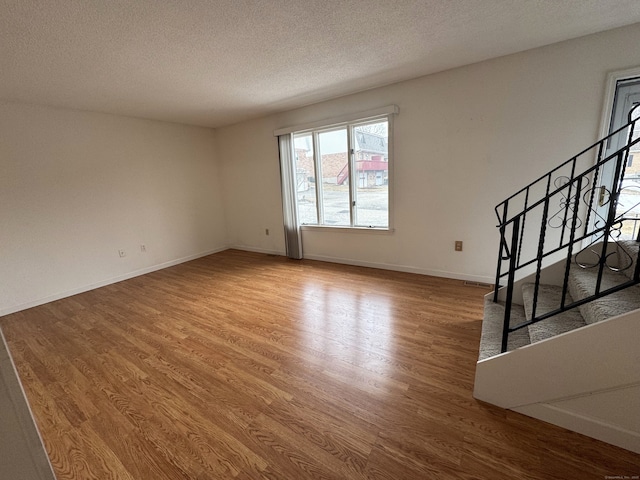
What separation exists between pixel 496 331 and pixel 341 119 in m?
3.21

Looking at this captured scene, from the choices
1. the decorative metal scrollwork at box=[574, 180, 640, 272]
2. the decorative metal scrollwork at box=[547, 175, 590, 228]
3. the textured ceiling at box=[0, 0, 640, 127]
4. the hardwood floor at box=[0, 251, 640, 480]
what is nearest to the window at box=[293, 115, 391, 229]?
the textured ceiling at box=[0, 0, 640, 127]

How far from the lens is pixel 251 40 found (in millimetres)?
2211

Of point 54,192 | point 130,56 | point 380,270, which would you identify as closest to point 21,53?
point 130,56

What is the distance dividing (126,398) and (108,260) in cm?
303

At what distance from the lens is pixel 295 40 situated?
2.26 meters

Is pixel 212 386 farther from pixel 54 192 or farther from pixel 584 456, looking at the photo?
pixel 54 192

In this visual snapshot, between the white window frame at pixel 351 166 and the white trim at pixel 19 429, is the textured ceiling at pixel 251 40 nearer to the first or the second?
the white window frame at pixel 351 166

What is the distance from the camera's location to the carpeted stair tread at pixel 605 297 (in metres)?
1.41

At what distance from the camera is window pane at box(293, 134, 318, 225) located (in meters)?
4.48

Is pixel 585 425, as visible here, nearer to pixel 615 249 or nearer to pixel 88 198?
pixel 615 249

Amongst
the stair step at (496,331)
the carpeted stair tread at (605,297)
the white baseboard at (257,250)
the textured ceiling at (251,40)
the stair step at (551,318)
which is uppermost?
the textured ceiling at (251,40)

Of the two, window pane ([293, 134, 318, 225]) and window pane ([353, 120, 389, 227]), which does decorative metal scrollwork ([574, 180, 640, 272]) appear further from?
window pane ([293, 134, 318, 225])

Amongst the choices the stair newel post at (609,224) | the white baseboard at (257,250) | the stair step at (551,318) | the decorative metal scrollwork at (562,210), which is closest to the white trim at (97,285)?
the white baseboard at (257,250)

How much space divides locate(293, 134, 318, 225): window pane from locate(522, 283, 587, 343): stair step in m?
3.22
